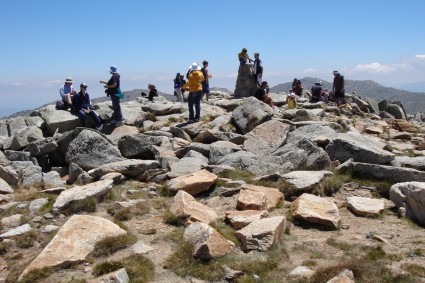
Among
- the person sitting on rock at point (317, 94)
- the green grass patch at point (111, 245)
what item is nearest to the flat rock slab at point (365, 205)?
the green grass patch at point (111, 245)

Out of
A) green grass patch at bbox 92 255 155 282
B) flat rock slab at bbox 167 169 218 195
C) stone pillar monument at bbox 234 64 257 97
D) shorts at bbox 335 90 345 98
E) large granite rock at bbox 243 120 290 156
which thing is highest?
stone pillar monument at bbox 234 64 257 97

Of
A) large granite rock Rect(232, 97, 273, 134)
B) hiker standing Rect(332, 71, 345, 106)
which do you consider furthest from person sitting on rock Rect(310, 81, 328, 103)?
large granite rock Rect(232, 97, 273, 134)

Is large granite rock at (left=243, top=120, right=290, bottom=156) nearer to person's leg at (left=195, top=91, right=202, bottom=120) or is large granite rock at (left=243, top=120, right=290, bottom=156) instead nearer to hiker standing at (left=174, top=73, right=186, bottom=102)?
person's leg at (left=195, top=91, right=202, bottom=120)

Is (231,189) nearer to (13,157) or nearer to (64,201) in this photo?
(64,201)

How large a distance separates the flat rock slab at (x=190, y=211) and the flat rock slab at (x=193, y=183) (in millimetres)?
1158

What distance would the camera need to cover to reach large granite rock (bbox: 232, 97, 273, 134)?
21.8 metres

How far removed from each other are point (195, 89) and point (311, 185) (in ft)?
35.7

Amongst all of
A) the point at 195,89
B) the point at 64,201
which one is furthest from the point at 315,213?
the point at 195,89

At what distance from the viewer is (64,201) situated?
458 inches

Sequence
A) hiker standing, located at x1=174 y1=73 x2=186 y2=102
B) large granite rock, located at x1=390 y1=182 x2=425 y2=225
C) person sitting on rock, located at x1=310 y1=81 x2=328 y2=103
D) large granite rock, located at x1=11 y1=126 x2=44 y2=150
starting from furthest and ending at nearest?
hiker standing, located at x1=174 y1=73 x2=186 y2=102
person sitting on rock, located at x1=310 y1=81 x2=328 y2=103
large granite rock, located at x1=11 y1=126 x2=44 y2=150
large granite rock, located at x1=390 y1=182 x2=425 y2=225

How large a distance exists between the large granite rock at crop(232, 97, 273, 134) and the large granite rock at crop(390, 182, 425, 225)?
1046cm

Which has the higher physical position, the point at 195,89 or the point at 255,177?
the point at 195,89

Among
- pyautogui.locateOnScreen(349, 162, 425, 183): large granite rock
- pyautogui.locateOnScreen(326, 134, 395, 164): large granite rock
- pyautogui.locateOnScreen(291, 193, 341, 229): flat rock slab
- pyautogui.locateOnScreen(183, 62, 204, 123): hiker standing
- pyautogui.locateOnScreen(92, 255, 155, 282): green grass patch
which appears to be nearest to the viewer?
pyautogui.locateOnScreen(92, 255, 155, 282): green grass patch

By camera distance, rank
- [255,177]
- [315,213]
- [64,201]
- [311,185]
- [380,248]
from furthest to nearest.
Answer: [255,177] → [311,185] → [64,201] → [315,213] → [380,248]
